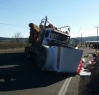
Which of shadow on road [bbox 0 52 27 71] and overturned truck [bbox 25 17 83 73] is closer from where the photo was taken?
overturned truck [bbox 25 17 83 73]

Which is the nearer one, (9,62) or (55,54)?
(55,54)

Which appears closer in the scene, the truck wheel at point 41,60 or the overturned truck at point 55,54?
the overturned truck at point 55,54

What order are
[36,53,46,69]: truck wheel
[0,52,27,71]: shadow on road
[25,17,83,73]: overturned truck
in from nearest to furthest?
[25,17,83,73]: overturned truck
[36,53,46,69]: truck wheel
[0,52,27,71]: shadow on road

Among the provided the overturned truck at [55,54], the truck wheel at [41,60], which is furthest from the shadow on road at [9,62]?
the truck wheel at [41,60]

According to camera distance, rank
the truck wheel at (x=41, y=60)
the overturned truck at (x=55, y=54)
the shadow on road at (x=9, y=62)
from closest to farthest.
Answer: the overturned truck at (x=55, y=54)
the truck wheel at (x=41, y=60)
the shadow on road at (x=9, y=62)

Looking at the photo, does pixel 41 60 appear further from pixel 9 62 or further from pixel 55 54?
pixel 9 62

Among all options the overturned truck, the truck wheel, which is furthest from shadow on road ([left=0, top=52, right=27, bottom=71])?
the truck wheel

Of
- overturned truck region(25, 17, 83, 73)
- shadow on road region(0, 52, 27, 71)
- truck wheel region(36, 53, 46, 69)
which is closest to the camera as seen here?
overturned truck region(25, 17, 83, 73)

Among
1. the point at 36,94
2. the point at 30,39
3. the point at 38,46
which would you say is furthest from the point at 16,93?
the point at 30,39

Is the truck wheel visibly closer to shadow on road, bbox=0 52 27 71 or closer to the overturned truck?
the overturned truck

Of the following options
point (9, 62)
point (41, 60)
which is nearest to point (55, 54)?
point (41, 60)

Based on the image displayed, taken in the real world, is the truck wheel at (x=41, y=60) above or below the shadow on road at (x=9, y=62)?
above

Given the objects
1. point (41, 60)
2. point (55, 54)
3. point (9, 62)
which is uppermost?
point (55, 54)

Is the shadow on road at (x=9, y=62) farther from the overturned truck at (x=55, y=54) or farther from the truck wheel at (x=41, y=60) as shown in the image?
the truck wheel at (x=41, y=60)
